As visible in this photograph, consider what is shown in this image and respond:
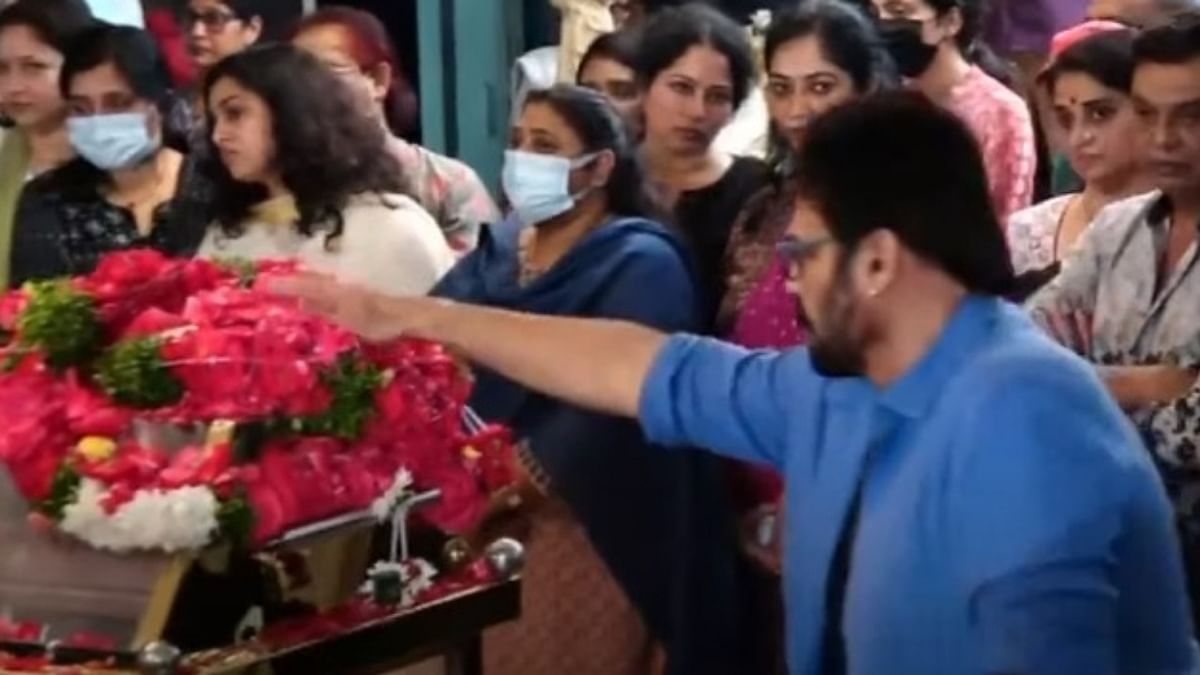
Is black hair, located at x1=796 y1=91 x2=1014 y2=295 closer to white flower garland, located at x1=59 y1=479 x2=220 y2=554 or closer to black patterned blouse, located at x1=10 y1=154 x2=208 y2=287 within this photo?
white flower garland, located at x1=59 y1=479 x2=220 y2=554

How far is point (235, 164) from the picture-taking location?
12.8 ft

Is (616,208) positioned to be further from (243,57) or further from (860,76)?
(243,57)

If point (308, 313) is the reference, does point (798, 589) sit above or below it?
below

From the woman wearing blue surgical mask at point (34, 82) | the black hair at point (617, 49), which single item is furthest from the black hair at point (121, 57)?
the black hair at point (617, 49)

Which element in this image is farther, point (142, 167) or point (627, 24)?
point (627, 24)

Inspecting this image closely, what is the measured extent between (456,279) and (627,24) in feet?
3.86

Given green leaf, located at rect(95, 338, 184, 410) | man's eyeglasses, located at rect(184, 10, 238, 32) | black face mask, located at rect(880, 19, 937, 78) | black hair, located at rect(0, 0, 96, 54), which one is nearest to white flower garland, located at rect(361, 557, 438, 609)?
green leaf, located at rect(95, 338, 184, 410)

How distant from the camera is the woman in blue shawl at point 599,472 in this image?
3545mm

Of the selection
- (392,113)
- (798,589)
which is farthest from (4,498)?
(392,113)

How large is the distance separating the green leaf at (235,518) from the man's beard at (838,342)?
0.59m

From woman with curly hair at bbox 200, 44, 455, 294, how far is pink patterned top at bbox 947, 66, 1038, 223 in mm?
1006

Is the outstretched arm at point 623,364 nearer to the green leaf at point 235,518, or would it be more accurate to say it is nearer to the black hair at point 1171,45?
the green leaf at point 235,518

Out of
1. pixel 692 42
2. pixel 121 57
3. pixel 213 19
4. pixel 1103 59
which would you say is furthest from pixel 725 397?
→ pixel 213 19

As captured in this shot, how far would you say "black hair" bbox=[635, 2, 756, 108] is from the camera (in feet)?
13.7
